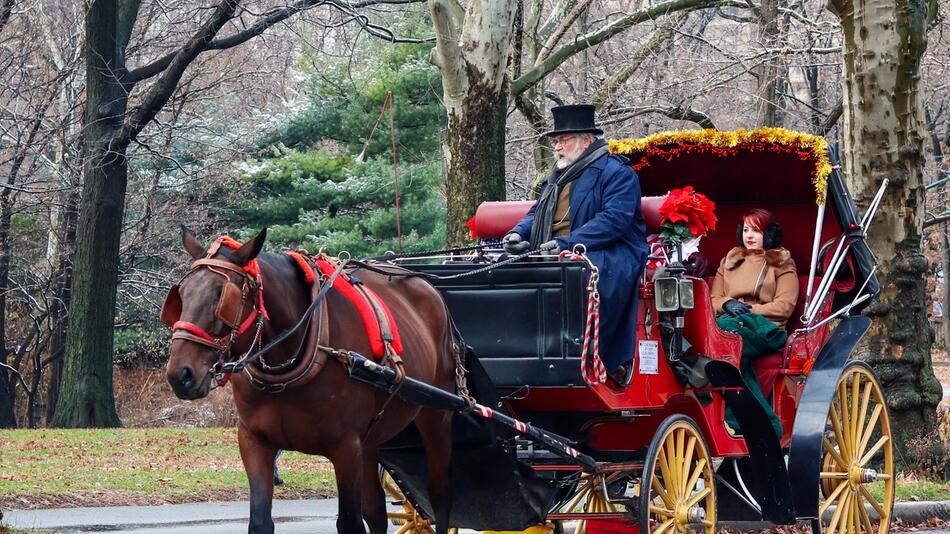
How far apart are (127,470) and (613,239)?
7319mm

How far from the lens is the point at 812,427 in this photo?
794 cm

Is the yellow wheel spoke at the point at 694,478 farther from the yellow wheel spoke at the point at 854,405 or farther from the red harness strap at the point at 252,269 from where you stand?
the red harness strap at the point at 252,269

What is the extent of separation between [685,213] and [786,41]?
14.2 metres

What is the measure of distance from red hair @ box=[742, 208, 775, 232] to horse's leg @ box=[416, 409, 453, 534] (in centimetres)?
279

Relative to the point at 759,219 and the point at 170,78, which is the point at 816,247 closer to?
the point at 759,219

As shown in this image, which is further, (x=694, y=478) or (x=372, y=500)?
(x=694, y=478)

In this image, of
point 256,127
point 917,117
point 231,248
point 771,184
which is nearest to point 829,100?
point 256,127

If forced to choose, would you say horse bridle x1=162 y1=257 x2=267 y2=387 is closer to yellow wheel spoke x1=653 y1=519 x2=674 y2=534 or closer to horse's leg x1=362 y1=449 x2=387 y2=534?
horse's leg x1=362 y1=449 x2=387 y2=534

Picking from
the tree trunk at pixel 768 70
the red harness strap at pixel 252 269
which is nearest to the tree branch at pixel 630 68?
the tree trunk at pixel 768 70

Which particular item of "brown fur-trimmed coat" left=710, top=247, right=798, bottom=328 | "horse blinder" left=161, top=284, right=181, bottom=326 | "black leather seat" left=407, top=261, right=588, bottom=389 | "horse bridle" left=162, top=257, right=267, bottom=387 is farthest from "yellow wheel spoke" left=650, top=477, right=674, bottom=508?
"horse blinder" left=161, top=284, right=181, bottom=326

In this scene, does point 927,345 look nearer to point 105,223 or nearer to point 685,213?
point 685,213

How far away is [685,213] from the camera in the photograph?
756 centimetres

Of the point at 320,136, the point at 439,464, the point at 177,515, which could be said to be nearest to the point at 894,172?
the point at 439,464

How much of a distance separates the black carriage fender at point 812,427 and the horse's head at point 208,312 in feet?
12.3
